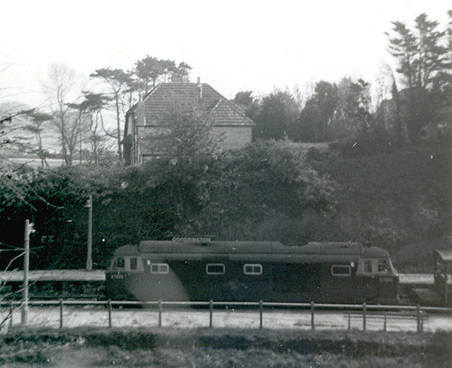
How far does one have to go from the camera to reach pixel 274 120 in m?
46.5

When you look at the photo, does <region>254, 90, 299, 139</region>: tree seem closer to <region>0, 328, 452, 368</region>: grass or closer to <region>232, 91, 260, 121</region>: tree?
<region>232, 91, 260, 121</region>: tree

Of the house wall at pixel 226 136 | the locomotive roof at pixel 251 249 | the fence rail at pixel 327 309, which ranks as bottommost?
the fence rail at pixel 327 309

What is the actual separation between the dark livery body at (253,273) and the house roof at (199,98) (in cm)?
1568

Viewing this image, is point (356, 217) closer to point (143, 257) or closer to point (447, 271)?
point (447, 271)

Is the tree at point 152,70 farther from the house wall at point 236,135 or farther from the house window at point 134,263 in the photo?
the house window at point 134,263

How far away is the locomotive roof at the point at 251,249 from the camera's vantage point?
2039 cm

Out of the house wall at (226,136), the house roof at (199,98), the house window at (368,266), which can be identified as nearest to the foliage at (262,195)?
the house wall at (226,136)

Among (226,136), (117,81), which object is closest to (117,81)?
(117,81)

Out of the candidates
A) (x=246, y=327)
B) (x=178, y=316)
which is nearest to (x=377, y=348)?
(x=246, y=327)

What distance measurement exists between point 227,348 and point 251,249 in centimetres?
508

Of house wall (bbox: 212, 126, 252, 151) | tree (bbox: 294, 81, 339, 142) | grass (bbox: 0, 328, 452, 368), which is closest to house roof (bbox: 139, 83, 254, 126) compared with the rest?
house wall (bbox: 212, 126, 252, 151)

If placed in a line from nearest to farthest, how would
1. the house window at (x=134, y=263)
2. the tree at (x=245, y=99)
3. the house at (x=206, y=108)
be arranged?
the house window at (x=134, y=263) < the house at (x=206, y=108) < the tree at (x=245, y=99)

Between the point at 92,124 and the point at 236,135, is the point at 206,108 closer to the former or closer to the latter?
the point at 236,135

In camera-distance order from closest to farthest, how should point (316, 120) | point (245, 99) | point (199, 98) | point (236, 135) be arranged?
point (199, 98) < point (236, 135) < point (316, 120) < point (245, 99)
